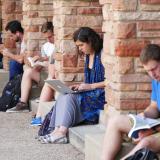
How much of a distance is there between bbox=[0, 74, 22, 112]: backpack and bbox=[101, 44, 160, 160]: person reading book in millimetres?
4457

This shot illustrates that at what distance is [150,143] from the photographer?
5.35 meters

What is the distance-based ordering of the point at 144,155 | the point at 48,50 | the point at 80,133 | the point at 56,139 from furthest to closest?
the point at 48,50 → the point at 56,139 → the point at 80,133 → the point at 144,155

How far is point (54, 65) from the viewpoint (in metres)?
9.55

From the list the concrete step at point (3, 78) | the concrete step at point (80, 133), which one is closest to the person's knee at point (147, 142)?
the concrete step at point (80, 133)

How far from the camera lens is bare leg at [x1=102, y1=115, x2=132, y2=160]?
5.64 meters

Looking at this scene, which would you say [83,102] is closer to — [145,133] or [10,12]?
[145,133]

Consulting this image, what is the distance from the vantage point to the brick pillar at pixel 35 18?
10977 mm

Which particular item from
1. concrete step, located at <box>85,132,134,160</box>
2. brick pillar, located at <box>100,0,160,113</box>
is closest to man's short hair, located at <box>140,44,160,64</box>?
concrete step, located at <box>85,132,134,160</box>

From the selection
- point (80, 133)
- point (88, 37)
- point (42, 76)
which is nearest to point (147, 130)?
point (80, 133)

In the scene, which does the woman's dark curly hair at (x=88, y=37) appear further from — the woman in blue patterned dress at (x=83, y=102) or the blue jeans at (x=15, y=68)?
the blue jeans at (x=15, y=68)

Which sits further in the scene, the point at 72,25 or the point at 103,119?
the point at 72,25

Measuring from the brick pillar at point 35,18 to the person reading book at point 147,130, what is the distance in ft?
17.4

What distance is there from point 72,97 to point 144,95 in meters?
1.31

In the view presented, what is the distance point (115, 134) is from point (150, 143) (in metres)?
0.39
